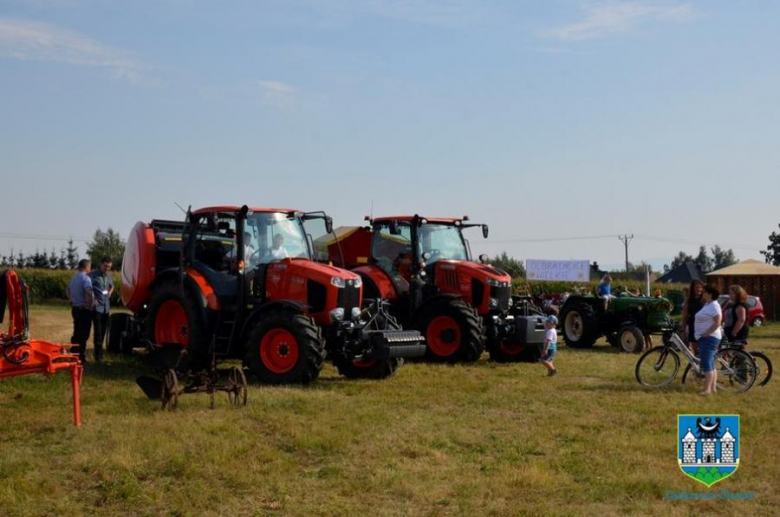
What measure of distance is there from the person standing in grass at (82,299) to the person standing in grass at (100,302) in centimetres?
14

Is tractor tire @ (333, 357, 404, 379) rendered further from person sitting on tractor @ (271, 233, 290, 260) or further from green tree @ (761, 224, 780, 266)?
green tree @ (761, 224, 780, 266)

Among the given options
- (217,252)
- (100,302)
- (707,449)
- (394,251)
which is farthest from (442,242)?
(707,449)

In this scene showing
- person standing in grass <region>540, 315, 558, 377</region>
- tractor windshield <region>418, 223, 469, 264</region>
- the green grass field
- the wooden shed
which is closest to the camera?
the green grass field

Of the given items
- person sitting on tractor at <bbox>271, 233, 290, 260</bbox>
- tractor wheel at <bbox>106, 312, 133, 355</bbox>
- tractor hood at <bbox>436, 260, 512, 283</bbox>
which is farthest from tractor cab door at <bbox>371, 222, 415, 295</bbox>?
tractor wheel at <bbox>106, 312, 133, 355</bbox>

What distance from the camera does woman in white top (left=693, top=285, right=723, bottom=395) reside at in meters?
11.6

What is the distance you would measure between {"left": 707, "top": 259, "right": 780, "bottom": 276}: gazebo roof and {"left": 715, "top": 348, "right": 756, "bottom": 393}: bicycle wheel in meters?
25.4

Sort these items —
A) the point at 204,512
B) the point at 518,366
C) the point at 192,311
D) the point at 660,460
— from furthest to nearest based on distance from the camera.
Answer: the point at 518,366, the point at 192,311, the point at 660,460, the point at 204,512

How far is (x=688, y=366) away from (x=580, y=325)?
776 cm

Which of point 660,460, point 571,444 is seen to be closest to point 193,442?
point 571,444

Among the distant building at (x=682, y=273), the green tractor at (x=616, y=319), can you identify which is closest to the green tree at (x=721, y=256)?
the distant building at (x=682, y=273)

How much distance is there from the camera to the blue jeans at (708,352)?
1173 cm

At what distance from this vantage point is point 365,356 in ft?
38.6

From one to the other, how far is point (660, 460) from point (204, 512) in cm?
384

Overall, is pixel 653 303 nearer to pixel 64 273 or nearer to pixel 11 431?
pixel 11 431
